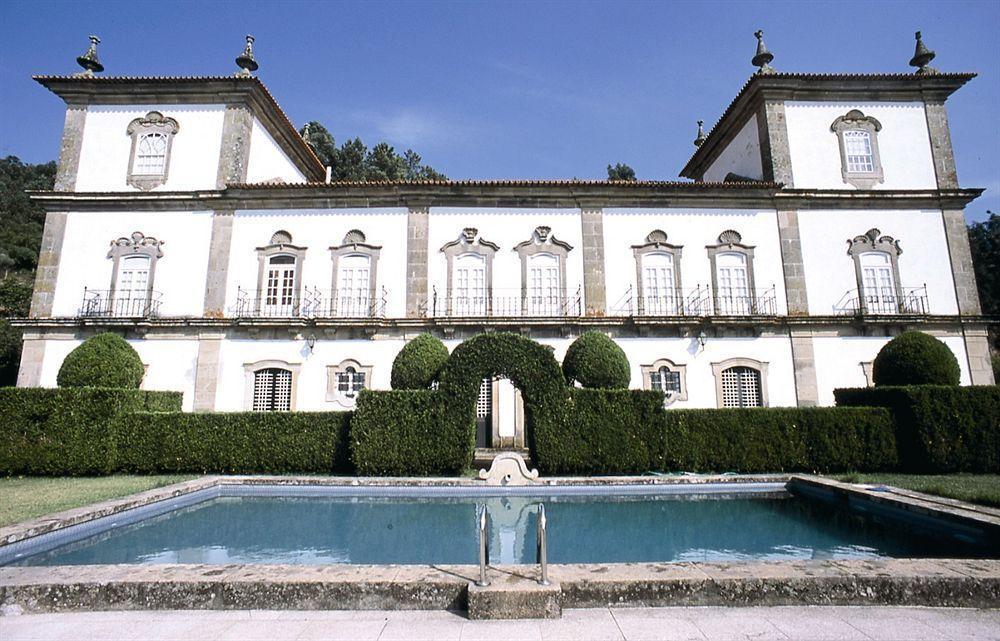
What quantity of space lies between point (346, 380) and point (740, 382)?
12.4 m

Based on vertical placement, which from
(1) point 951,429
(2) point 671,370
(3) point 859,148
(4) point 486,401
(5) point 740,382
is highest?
(3) point 859,148

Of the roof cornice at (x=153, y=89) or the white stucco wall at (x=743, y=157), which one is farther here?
the white stucco wall at (x=743, y=157)

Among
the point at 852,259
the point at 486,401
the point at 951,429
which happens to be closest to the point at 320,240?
the point at 486,401

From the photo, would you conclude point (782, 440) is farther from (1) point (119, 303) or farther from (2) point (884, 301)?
(1) point (119, 303)

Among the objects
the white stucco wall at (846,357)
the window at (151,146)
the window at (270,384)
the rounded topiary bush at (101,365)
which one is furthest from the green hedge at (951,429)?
the window at (151,146)

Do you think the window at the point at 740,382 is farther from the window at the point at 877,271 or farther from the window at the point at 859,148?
the window at the point at 859,148

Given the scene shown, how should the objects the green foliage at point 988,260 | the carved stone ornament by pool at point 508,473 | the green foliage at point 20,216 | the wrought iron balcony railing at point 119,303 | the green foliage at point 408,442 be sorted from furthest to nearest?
the green foliage at point 20,216, the green foliage at point 988,260, the wrought iron balcony railing at point 119,303, the green foliage at point 408,442, the carved stone ornament by pool at point 508,473

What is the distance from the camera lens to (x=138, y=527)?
745 centimetres

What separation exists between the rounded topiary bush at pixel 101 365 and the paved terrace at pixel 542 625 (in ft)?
39.9

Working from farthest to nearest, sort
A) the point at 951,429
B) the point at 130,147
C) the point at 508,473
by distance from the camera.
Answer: the point at 130,147 < the point at 951,429 < the point at 508,473

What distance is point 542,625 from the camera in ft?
11.6

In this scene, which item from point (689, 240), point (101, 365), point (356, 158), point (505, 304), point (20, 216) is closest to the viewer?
point (101, 365)

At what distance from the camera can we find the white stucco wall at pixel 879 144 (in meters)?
17.9

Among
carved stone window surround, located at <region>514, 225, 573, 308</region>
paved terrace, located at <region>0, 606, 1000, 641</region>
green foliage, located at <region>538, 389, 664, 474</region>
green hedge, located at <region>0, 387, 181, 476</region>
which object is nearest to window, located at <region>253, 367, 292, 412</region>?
green hedge, located at <region>0, 387, 181, 476</region>
